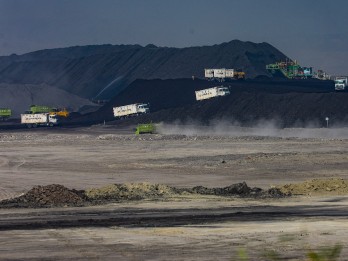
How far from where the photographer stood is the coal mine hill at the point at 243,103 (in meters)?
116

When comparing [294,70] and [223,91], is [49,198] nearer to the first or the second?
[223,91]

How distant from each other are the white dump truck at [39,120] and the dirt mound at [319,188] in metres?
98.6

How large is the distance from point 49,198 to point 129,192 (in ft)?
13.7

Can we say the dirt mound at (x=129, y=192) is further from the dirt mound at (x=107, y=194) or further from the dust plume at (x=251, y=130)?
the dust plume at (x=251, y=130)

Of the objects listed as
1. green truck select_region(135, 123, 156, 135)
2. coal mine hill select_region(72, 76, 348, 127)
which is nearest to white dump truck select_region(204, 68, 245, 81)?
coal mine hill select_region(72, 76, 348, 127)

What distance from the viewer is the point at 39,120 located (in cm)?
14125

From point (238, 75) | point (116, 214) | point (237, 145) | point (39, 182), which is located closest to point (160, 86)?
point (238, 75)

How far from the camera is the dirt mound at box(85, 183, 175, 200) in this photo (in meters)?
40.9

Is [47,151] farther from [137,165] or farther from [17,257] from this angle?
[17,257]

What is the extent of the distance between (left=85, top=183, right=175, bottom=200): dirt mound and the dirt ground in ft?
6.56

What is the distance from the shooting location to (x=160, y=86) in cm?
16450

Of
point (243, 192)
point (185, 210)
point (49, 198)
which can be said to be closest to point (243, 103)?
point (243, 192)

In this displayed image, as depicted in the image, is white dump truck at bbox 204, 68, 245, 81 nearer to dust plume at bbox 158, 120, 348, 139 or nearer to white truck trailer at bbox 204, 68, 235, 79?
white truck trailer at bbox 204, 68, 235, 79

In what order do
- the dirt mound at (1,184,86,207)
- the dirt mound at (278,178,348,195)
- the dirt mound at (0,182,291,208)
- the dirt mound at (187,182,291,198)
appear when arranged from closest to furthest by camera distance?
the dirt mound at (1,184,86,207), the dirt mound at (0,182,291,208), the dirt mound at (187,182,291,198), the dirt mound at (278,178,348,195)
